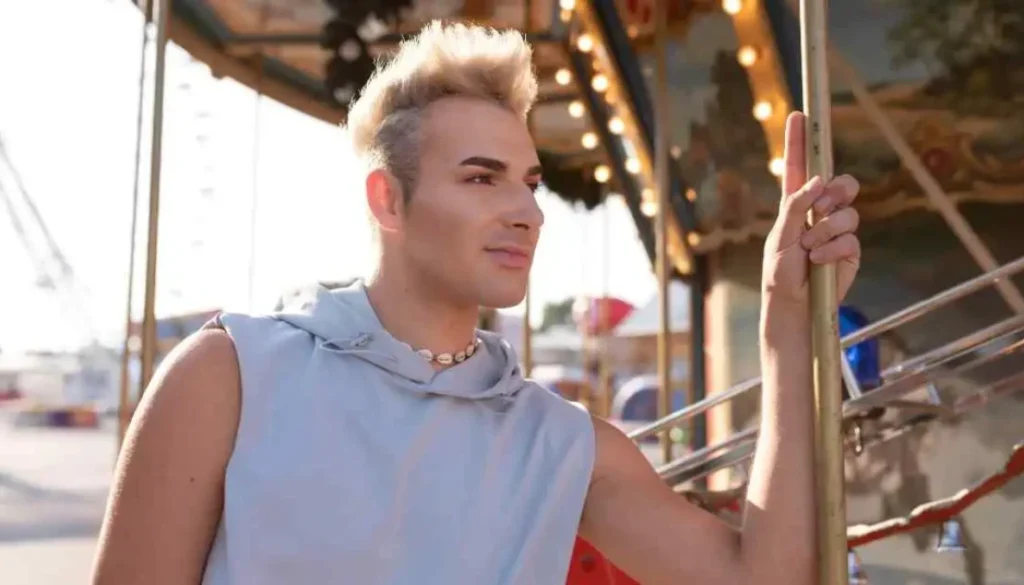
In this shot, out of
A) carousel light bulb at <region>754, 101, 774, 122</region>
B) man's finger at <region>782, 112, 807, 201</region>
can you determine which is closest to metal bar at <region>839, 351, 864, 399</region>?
man's finger at <region>782, 112, 807, 201</region>

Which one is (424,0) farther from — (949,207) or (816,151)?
(816,151)

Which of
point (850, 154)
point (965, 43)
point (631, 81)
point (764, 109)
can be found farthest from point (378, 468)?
point (631, 81)

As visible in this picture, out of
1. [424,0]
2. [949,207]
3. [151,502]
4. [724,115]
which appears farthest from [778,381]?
[724,115]

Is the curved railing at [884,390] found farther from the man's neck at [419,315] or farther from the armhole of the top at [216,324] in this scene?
the armhole of the top at [216,324]

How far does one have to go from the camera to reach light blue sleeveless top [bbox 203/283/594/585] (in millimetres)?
1007

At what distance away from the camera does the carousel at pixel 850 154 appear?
11.7ft

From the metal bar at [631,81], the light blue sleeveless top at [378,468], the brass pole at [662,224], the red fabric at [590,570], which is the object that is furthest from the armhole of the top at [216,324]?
the metal bar at [631,81]

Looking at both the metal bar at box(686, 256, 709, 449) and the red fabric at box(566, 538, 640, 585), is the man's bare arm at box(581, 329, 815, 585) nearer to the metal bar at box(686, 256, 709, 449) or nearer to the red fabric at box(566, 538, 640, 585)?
the red fabric at box(566, 538, 640, 585)

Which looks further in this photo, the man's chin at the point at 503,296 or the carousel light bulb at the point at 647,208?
the carousel light bulb at the point at 647,208

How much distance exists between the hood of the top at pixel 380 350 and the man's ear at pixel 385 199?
9 cm

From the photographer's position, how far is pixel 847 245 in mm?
1060

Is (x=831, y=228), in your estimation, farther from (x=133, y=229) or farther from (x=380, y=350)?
(x=133, y=229)

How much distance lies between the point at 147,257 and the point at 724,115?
11.2 feet

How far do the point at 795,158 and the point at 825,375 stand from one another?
0.24 metres
